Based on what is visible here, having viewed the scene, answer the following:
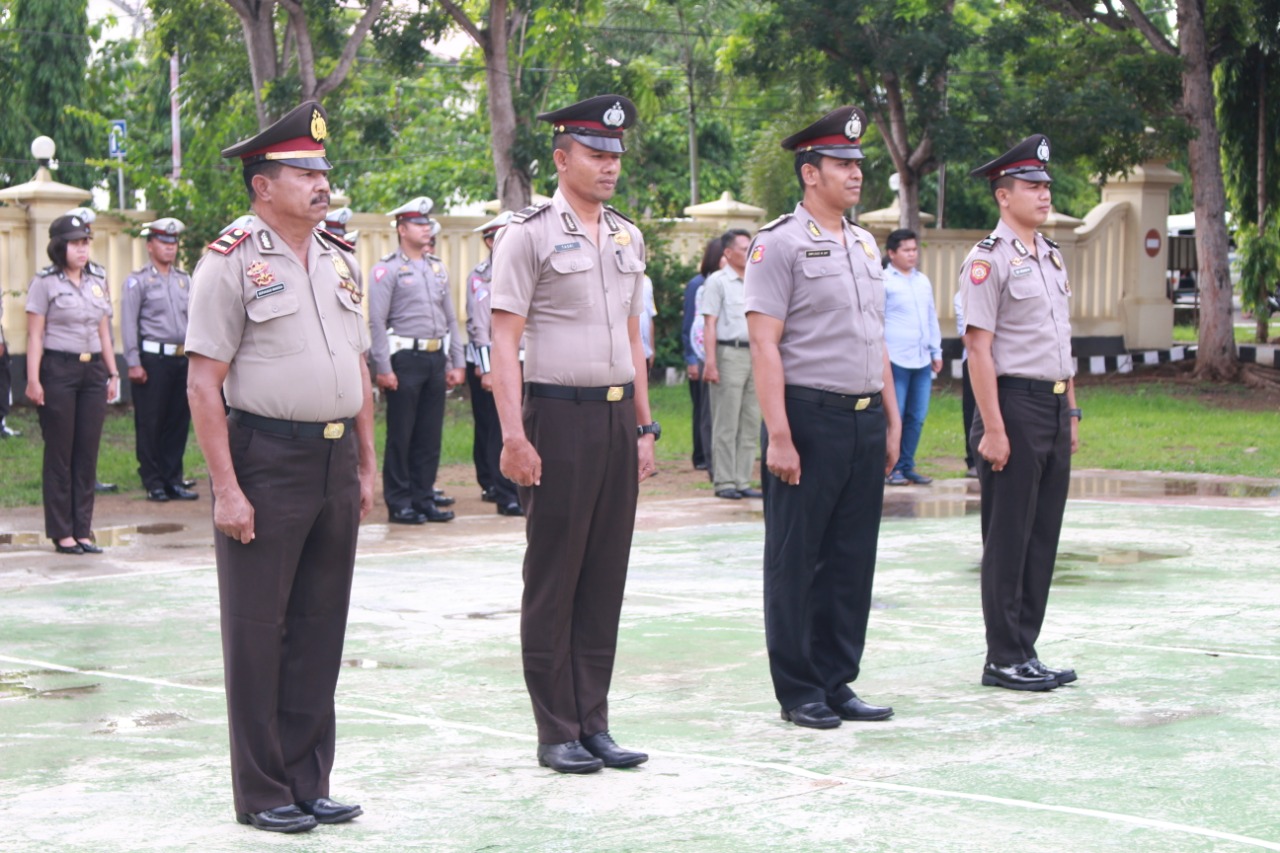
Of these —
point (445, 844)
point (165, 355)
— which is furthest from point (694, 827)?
point (165, 355)

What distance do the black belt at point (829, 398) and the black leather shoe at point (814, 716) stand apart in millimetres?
1046

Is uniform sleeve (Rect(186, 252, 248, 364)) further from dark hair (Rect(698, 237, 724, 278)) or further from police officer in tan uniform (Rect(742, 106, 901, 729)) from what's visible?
dark hair (Rect(698, 237, 724, 278))

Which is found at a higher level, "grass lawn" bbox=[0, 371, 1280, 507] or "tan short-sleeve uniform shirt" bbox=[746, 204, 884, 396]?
"tan short-sleeve uniform shirt" bbox=[746, 204, 884, 396]

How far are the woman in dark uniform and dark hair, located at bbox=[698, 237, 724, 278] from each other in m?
4.55

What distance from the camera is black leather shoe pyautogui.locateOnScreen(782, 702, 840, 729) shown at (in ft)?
20.9

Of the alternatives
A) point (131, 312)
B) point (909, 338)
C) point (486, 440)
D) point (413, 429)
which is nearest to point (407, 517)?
point (413, 429)

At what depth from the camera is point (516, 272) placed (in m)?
5.84

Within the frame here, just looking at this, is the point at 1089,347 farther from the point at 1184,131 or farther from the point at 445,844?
the point at 445,844

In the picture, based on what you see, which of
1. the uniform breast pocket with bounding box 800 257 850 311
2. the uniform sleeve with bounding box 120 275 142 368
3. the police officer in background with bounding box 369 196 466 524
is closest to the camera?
the uniform breast pocket with bounding box 800 257 850 311

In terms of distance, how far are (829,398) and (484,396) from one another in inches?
272

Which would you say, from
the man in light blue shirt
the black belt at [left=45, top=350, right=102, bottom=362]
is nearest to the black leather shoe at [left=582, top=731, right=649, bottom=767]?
the black belt at [left=45, top=350, right=102, bottom=362]

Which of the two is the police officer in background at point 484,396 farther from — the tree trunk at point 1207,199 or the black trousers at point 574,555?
the tree trunk at point 1207,199

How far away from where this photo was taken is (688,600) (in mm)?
9141

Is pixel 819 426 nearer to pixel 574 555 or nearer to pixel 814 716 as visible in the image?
pixel 814 716
